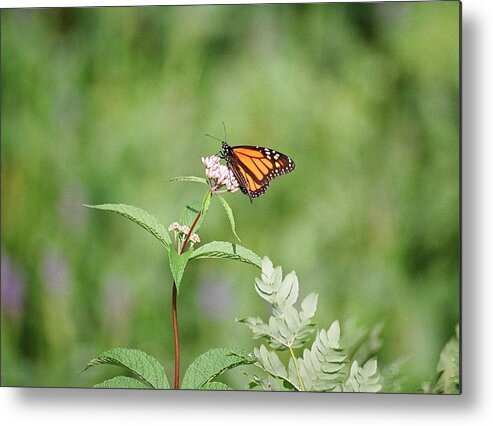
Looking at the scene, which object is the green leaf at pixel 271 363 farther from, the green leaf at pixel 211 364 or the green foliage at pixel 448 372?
the green foliage at pixel 448 372

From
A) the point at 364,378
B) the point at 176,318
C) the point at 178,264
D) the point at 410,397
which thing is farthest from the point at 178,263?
the point at 410,397

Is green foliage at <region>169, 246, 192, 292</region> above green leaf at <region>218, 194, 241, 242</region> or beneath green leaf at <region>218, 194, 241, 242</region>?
beneath

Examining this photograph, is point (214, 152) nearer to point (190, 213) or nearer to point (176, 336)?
point (190, 213)

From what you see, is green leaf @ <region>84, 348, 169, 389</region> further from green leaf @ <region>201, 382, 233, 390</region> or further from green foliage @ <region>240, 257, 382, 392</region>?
green foliage @ <region>240, 257, 382, 392</region>

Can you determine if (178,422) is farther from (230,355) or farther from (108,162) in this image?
(108,162)

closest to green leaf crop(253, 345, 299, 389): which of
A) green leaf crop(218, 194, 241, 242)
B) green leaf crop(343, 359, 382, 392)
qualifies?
green leaf crop(343, 359, 382, 392)

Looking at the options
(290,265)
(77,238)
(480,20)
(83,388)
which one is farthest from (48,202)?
(480,20)
